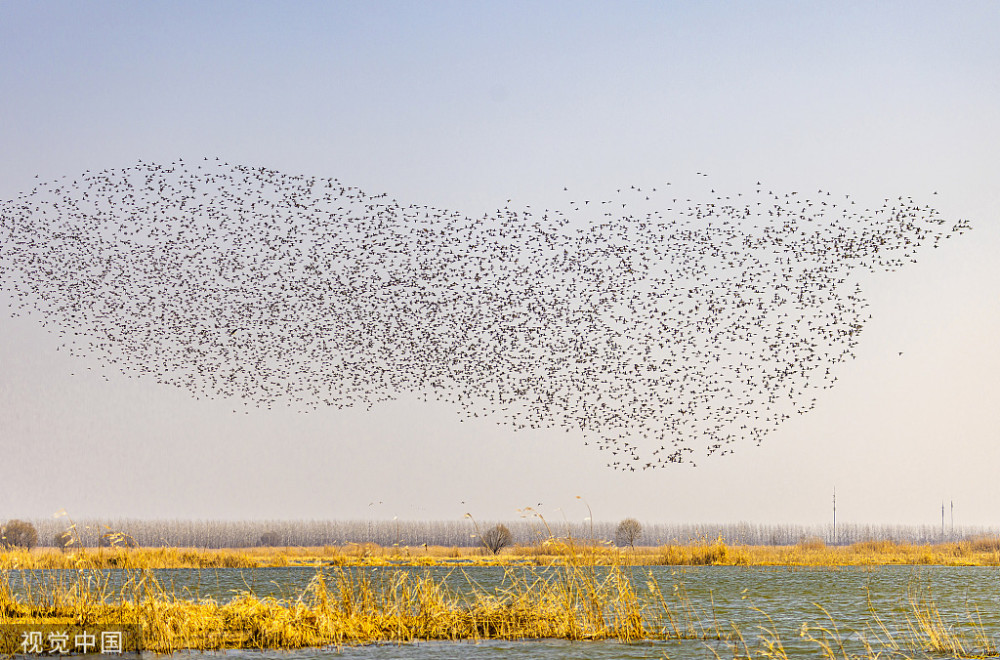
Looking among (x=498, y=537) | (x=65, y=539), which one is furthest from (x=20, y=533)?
(x=498, y=537)

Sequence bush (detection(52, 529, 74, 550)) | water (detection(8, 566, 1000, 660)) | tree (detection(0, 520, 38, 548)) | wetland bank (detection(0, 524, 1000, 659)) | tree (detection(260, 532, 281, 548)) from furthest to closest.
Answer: tree (detection(260, 532, 281, 548)) → tree (detection(0, 520, 38, 548)) → water (detection(8, 566, 1000, 660)) → wetland bank (detection(0, 524, 1000, 659)) → bush (detection(52, 529, 74, 550))

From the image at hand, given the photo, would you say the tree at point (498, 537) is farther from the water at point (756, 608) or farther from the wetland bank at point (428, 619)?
the wetland bank at point (428, 619)

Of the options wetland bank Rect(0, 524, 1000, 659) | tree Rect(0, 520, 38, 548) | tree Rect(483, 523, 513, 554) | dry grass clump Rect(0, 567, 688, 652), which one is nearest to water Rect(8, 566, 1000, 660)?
wetland bank Rect(0, 524, 1000, 659)

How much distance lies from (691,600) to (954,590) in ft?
38.6

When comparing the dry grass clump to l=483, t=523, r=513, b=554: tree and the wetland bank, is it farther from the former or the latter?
l=483, t=523, r=513, b=554: tree

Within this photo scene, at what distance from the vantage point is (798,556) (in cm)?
5994

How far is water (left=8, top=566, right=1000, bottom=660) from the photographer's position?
51.3 feet

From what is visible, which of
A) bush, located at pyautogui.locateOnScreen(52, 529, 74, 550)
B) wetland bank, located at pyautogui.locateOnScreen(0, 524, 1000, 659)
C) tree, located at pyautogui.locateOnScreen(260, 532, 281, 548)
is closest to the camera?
bush, located at pyautogui.locateOnScreen(52, 529, 74, 550)

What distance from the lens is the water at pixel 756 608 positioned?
51.3 feet

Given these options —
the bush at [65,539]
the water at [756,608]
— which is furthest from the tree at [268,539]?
the water at [756,608]

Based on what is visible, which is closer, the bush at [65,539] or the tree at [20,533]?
the bush at [65,539]

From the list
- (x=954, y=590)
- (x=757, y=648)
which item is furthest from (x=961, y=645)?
(x=954, y=590)

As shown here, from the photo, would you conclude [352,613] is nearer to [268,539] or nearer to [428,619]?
[428,619]

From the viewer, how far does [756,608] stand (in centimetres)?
2250
